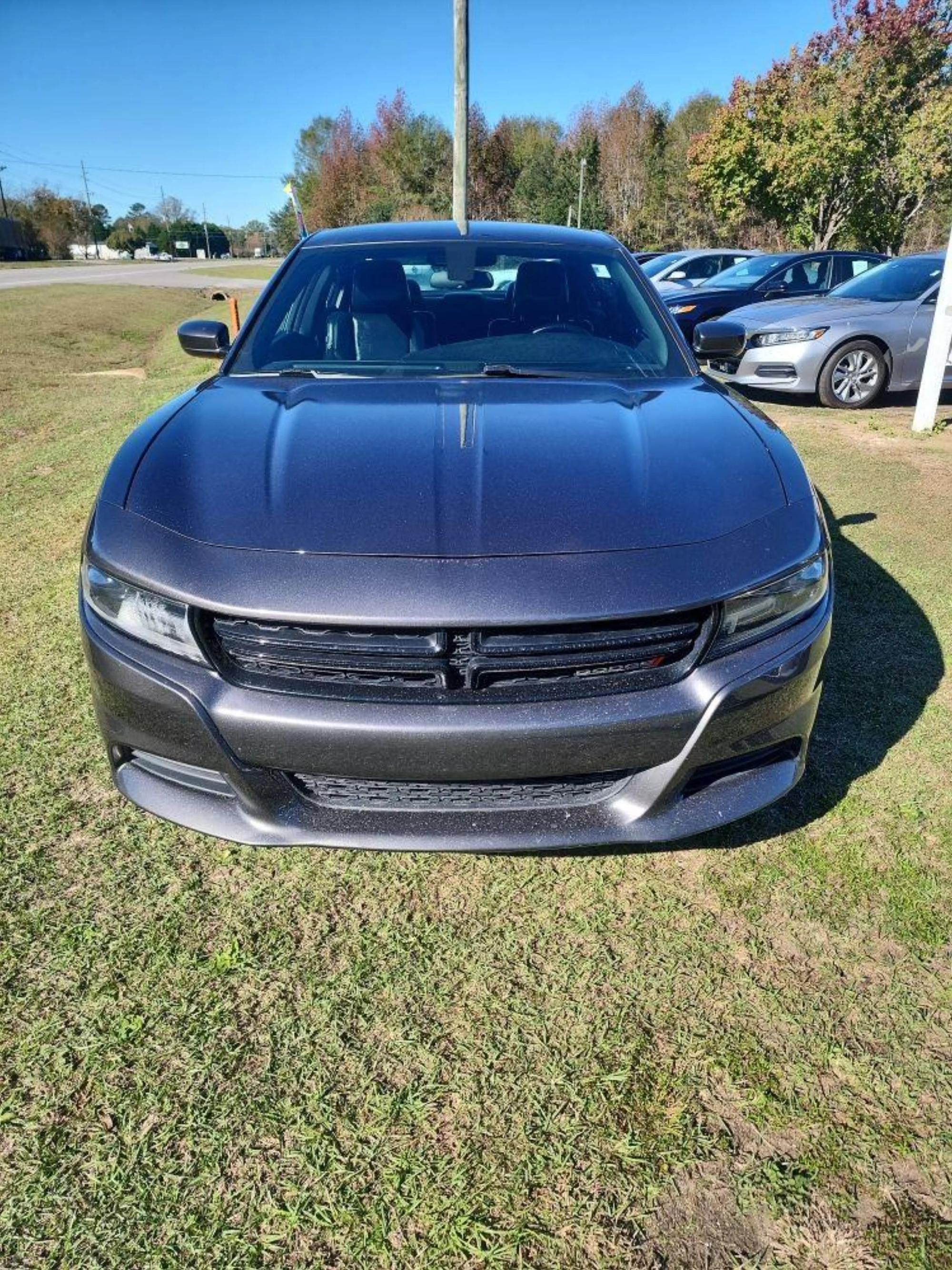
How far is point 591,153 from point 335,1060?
209 ft

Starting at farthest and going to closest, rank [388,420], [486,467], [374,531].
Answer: [388,420]
[486,467]
[374,531]

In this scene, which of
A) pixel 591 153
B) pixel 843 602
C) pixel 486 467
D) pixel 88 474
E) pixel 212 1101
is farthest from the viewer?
pixel 591 153

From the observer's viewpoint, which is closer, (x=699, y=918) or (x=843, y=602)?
(x=699, y=918)

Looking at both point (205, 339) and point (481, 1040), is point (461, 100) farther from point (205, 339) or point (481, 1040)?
point (481, 1040)

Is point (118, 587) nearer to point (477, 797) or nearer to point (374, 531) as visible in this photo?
point (374, 531)

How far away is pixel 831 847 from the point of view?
236 cm

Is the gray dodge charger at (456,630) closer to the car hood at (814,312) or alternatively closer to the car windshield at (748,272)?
the car hood at (814,312)

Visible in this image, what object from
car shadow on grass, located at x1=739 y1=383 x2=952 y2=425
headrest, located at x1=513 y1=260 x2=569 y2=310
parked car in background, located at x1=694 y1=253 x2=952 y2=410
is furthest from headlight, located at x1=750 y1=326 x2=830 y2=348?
headrest, located at x1=513 y1=260 x2=569 y2=310

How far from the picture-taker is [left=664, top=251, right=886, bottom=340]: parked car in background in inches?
424

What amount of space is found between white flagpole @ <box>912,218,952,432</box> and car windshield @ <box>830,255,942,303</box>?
1.41 meters

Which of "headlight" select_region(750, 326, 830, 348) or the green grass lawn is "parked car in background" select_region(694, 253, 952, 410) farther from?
the green grass lawn

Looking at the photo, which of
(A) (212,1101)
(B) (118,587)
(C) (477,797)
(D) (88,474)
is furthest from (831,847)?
(D) (88,474)

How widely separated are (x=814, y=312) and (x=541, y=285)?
19.5 feet

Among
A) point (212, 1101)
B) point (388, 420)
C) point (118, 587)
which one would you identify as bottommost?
point (212, 1101)
